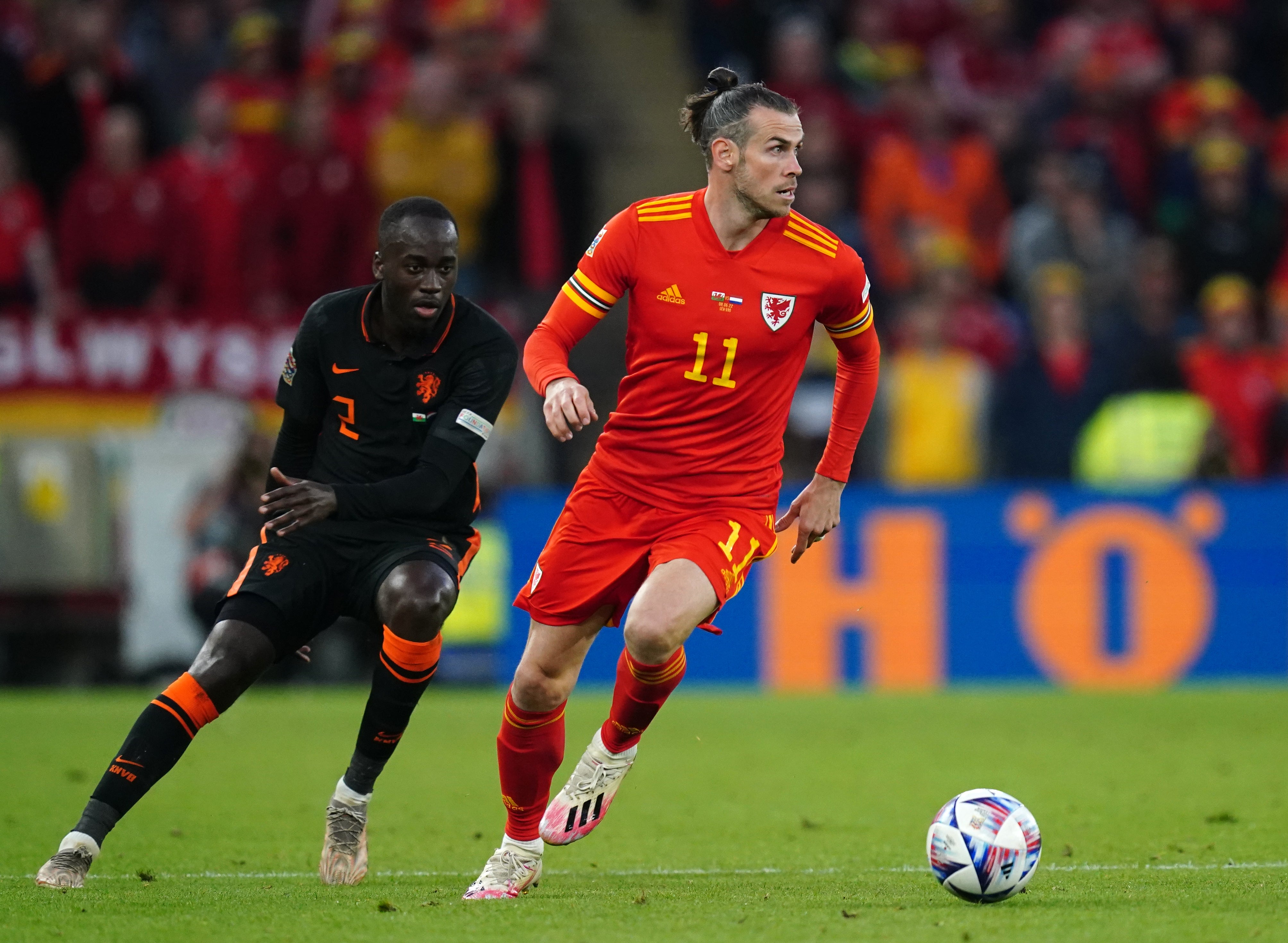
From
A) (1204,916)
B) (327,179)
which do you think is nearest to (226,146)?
(327,179)

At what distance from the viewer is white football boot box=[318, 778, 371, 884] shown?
5.88 m

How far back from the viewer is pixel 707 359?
233 inches

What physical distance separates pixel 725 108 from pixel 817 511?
4.56 ft

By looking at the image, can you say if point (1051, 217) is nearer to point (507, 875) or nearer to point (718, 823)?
point (718, 823)

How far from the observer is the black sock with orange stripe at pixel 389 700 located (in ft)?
19.2

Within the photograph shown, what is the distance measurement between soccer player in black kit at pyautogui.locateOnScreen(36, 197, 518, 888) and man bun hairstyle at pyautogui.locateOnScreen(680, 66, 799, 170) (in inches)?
35.3

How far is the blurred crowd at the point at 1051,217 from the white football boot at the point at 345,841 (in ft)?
25.1

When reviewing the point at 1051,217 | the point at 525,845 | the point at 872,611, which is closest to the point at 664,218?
the point at 525,845

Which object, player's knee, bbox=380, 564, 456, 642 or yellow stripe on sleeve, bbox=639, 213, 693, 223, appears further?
yellow stripe on sleeve, bbox=639, 213, 693, 223

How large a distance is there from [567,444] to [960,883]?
9.03m

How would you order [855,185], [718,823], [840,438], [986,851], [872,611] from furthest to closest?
[855,185]
[872,611]
[718,823]
[840,438]
[986,851]

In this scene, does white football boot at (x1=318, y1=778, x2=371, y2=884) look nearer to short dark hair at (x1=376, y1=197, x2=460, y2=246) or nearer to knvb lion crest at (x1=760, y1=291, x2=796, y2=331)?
short dark hair at (x1=376, y1=197, x2=460, y2=246)

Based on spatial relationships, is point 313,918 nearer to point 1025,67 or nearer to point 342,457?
point 342,457

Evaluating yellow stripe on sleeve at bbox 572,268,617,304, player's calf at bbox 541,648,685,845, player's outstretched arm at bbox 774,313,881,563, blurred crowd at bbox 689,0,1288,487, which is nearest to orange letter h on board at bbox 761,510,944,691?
blurred crowd at bbox 689,0,1288,487
